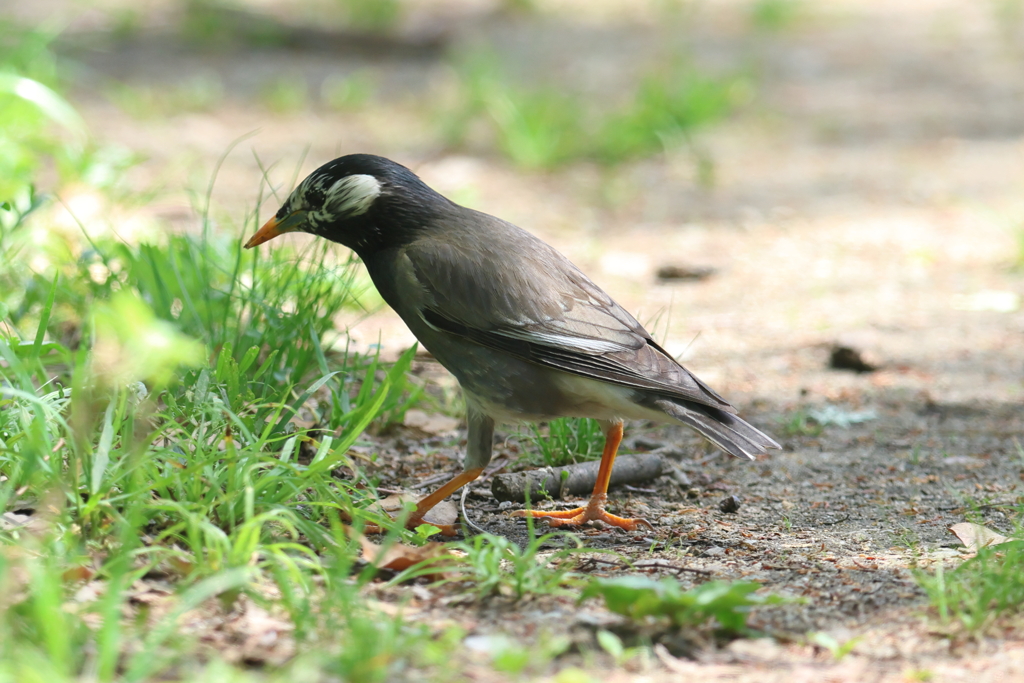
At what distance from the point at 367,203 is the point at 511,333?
0.79 metres

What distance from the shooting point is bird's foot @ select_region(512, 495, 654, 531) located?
3.82 metres

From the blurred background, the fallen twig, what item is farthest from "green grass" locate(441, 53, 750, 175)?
the fallen twig

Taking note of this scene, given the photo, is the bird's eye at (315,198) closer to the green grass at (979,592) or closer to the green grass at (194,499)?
the green grass at (194,499)

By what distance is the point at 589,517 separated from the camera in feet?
12.8

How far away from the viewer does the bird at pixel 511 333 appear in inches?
150

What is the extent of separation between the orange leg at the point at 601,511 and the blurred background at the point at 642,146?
3.01ft

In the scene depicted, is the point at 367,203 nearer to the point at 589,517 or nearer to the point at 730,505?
the point at 589,517

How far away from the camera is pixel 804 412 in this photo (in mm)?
5199

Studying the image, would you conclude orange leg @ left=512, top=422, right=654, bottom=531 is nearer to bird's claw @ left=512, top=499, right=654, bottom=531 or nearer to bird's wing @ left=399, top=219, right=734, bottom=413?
bird's claw @ left=512, top=499, right=654, bottom=531

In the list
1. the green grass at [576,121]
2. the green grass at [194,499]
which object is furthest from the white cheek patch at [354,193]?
the green grass at [576,121]

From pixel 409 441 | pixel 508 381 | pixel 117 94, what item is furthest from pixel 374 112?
pixel 508 381

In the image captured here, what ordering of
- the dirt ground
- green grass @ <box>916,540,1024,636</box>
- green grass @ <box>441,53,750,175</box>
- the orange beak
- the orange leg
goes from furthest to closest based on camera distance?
green grass @ <box>441,53,750,175</box> → the orange beak → the orange leg → the dirt ground → green grass @ <box>916,540,1024,636</box>

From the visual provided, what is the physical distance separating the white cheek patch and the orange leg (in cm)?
127

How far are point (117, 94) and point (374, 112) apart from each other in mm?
2370
